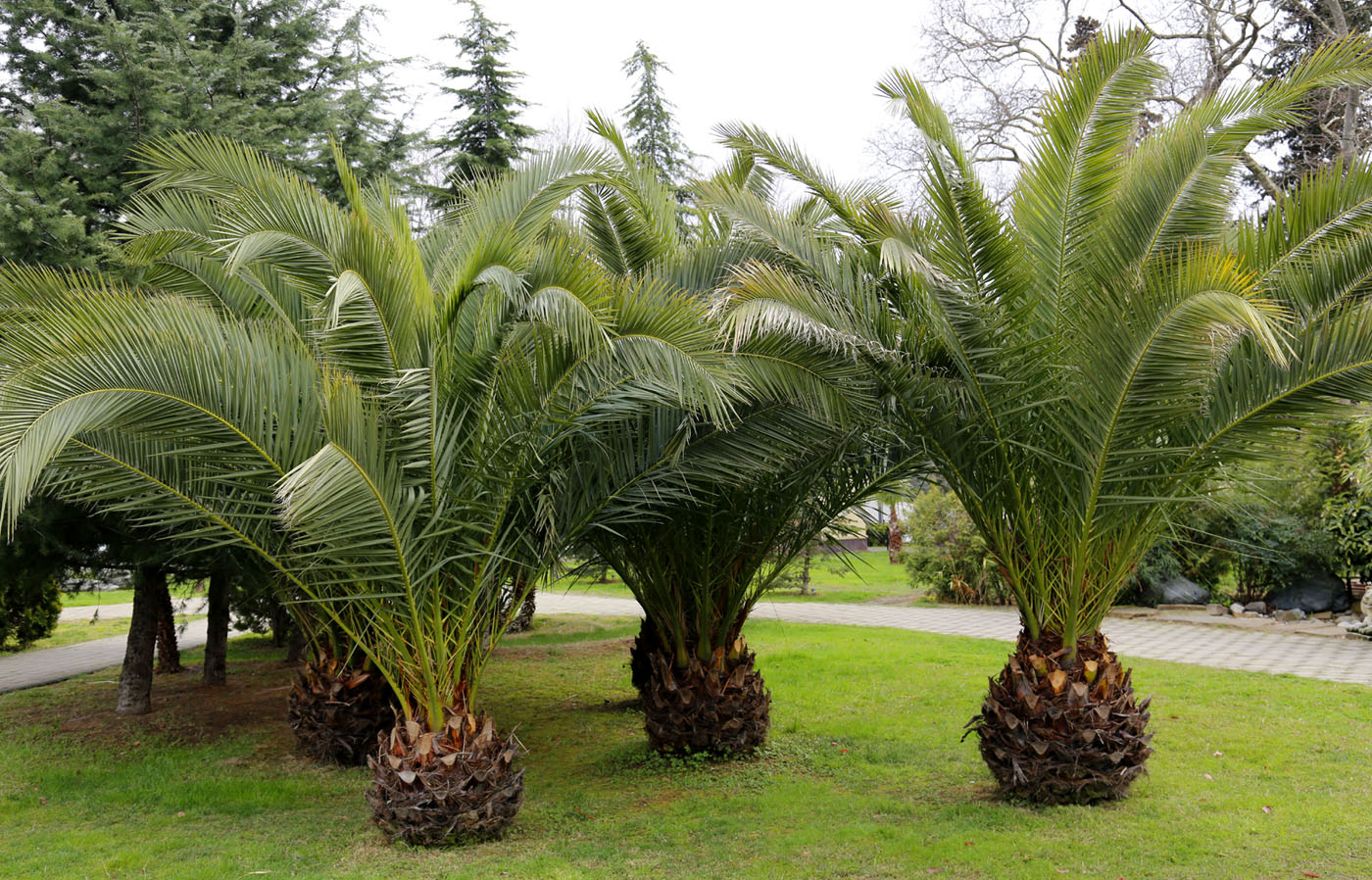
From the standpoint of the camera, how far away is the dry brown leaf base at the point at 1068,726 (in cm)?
590

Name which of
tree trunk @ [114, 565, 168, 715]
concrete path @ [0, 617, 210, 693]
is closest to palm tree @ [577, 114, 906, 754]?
tree trunk @ [114, 565, 168, 715]

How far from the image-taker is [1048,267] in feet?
19.0

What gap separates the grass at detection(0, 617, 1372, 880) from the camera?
17.3 feet

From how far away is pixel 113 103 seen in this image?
927 centimetres

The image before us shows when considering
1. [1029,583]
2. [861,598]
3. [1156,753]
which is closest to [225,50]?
[1029,583]

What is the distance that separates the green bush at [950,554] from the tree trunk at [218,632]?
11.6m

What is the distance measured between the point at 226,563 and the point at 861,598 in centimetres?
1440

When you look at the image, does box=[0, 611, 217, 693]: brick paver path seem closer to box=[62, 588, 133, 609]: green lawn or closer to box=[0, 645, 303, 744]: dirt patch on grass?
box=[0, 645, 303, 744]: dirt patch on grass

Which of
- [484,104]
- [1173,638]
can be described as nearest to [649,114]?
[484,104]

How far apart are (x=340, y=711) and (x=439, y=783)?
254 centimetres

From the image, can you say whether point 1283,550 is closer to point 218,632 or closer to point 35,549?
point 218,632

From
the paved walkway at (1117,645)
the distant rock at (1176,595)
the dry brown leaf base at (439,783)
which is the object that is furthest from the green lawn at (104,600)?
the distant rock at (1176,595)

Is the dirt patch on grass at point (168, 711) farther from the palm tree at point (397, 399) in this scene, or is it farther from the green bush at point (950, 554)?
the green bush at point (950, 554)

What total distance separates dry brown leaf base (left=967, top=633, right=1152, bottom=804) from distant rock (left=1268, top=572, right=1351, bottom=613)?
10.7m
